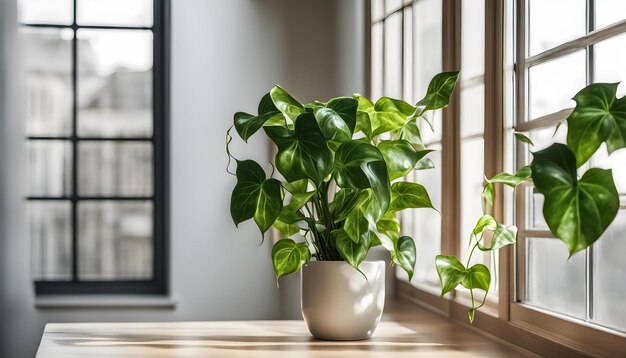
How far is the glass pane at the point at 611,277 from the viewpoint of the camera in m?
1.62

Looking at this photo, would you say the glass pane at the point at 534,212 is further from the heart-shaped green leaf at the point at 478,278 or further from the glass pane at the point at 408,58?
the glass pane at the point at 408,58

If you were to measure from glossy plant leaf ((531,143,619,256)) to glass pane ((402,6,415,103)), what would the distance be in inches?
66.5

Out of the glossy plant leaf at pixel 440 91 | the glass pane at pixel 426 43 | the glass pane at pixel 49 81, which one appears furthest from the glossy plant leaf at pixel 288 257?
the glass pane at pixel 49 81

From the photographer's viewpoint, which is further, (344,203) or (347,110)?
(344,203)

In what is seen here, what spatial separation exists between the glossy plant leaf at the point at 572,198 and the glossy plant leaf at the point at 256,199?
718mm

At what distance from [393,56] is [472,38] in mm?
794

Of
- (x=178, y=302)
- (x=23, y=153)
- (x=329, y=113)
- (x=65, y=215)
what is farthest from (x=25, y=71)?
(x=329, y=113)

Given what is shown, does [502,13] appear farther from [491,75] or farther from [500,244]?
[500,244]

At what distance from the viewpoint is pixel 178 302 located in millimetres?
3404

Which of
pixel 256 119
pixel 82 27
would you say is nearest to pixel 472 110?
pixel 256 119

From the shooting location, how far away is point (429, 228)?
2809 mm

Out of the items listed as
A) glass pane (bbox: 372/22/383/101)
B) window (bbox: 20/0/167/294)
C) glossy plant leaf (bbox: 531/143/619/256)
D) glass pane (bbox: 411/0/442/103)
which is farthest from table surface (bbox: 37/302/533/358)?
window (bbox: 20/0/167/294)

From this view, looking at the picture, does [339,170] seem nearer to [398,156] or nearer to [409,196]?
[398,156]

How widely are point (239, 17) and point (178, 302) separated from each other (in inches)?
48.3
